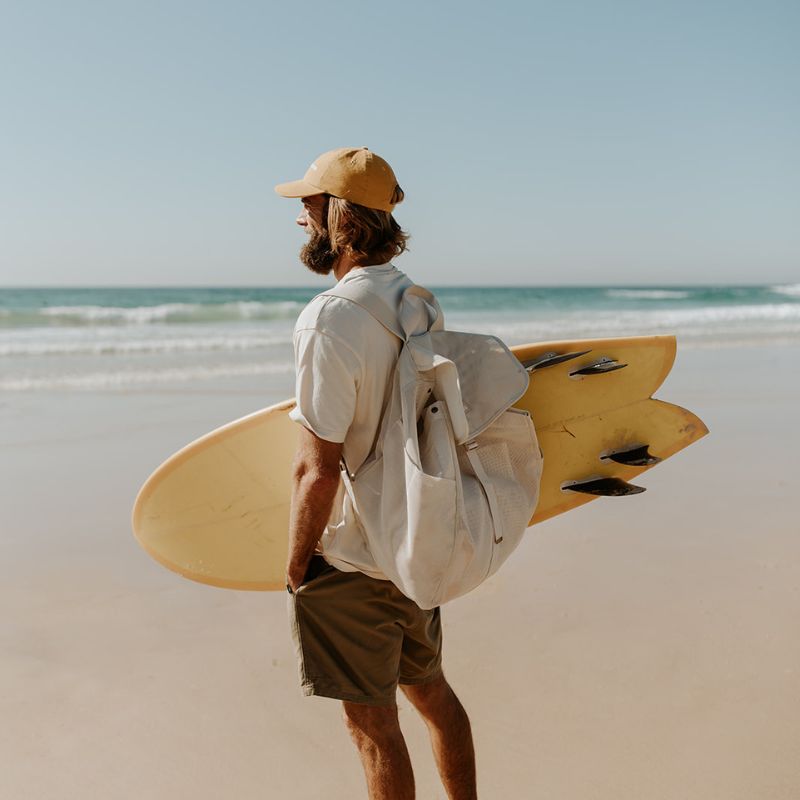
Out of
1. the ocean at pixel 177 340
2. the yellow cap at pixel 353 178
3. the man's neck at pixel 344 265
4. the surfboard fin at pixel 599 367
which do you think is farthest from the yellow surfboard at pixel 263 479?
the ocean at pixel 177 340

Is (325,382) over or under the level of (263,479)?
over

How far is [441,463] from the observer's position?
1.50 m

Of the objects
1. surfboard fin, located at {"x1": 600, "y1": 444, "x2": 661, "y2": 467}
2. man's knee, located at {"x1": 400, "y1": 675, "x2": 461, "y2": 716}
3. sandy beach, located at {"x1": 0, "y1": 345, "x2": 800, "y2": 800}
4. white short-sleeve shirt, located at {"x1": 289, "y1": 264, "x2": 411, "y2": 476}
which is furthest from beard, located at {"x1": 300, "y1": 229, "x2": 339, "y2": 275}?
sandy beach, located at {"x1": 0, "y1": 345, "x2": 800, "y2": 800}

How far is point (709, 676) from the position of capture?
8.52 feet

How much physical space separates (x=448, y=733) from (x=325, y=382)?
2.95 feet

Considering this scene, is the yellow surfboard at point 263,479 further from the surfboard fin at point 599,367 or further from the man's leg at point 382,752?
the man's leg at point 382,752

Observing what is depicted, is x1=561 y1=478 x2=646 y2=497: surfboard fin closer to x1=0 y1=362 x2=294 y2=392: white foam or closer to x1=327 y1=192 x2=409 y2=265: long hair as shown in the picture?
x1=327 y1=192 x2=409 y2=265: long hair

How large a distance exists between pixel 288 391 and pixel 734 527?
5025 mm

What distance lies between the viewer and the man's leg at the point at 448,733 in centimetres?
185

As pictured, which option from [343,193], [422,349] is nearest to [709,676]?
[422,349]

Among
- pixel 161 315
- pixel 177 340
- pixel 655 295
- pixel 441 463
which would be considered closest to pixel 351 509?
pixel 441 463

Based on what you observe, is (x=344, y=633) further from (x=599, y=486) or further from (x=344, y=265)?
(x=599, y=486)

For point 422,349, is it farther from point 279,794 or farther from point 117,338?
point 117,338

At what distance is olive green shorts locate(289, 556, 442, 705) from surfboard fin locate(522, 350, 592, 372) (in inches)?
28.3
